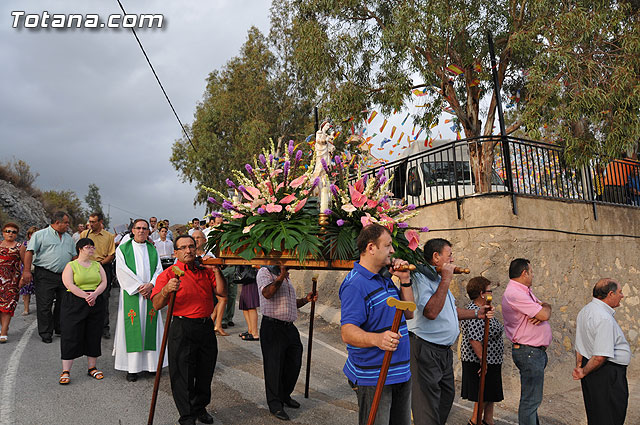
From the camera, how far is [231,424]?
4.98 meters

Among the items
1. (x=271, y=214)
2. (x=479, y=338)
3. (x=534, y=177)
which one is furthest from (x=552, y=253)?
(x=271, y=214)

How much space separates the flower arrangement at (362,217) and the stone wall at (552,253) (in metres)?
4.83

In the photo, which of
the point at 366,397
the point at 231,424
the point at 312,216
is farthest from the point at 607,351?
the point at 231,424

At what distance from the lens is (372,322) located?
10.6 ft

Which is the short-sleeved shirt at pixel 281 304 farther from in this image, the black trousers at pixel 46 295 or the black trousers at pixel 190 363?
the black trousers at pixel 46 295

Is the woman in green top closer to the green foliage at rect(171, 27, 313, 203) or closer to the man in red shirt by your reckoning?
the man in red shirt

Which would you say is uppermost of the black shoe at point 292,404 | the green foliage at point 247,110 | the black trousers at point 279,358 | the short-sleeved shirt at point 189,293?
the green foliage at point 247,110

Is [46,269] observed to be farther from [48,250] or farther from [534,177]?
[534,177]

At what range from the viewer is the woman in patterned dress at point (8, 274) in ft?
25.7

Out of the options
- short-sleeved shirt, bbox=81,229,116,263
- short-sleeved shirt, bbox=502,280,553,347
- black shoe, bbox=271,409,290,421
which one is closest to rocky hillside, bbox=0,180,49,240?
short-sleeved shirt, bbox=81,229,116,263

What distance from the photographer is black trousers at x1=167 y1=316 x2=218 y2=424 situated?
15.5ft

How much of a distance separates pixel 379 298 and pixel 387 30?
9902 millimetres

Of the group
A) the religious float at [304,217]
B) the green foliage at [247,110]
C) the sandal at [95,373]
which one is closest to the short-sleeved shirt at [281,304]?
the religious float at [304,217]

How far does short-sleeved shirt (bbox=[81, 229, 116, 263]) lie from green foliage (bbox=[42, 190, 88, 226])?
25.9 metres
